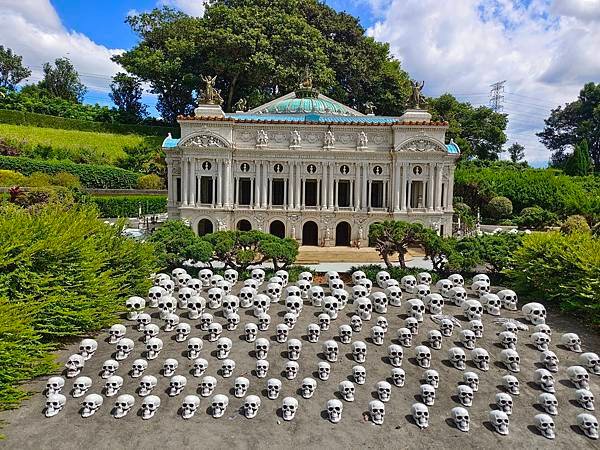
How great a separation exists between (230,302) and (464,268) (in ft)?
48.8

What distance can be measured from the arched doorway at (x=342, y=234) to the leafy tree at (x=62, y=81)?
78555 mm

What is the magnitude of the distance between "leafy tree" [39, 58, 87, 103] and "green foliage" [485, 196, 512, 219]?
84832mm

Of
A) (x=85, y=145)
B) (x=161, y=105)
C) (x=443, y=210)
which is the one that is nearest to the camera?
(x=443, y=210)

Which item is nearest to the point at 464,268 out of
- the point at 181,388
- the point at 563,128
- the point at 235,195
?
the point at 181,388

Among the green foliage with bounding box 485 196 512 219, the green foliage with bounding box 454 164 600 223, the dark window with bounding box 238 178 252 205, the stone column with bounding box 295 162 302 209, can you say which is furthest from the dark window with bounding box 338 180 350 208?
the green foliage with bounding box 454 164 600 223

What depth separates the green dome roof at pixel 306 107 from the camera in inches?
1933

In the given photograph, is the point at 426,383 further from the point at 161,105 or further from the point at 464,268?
the point at 161,105

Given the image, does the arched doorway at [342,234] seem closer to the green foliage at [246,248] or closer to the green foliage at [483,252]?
the green foliage at [246,248]

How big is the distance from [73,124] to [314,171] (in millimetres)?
50823

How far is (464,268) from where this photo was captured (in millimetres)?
27656

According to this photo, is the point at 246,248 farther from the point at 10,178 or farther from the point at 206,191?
the point at 10,178

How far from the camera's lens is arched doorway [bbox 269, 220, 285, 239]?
144 ft

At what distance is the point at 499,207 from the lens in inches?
2255

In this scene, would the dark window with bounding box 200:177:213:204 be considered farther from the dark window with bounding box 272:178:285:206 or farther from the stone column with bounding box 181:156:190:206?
the dark window with bounding box 272:178:285:206
